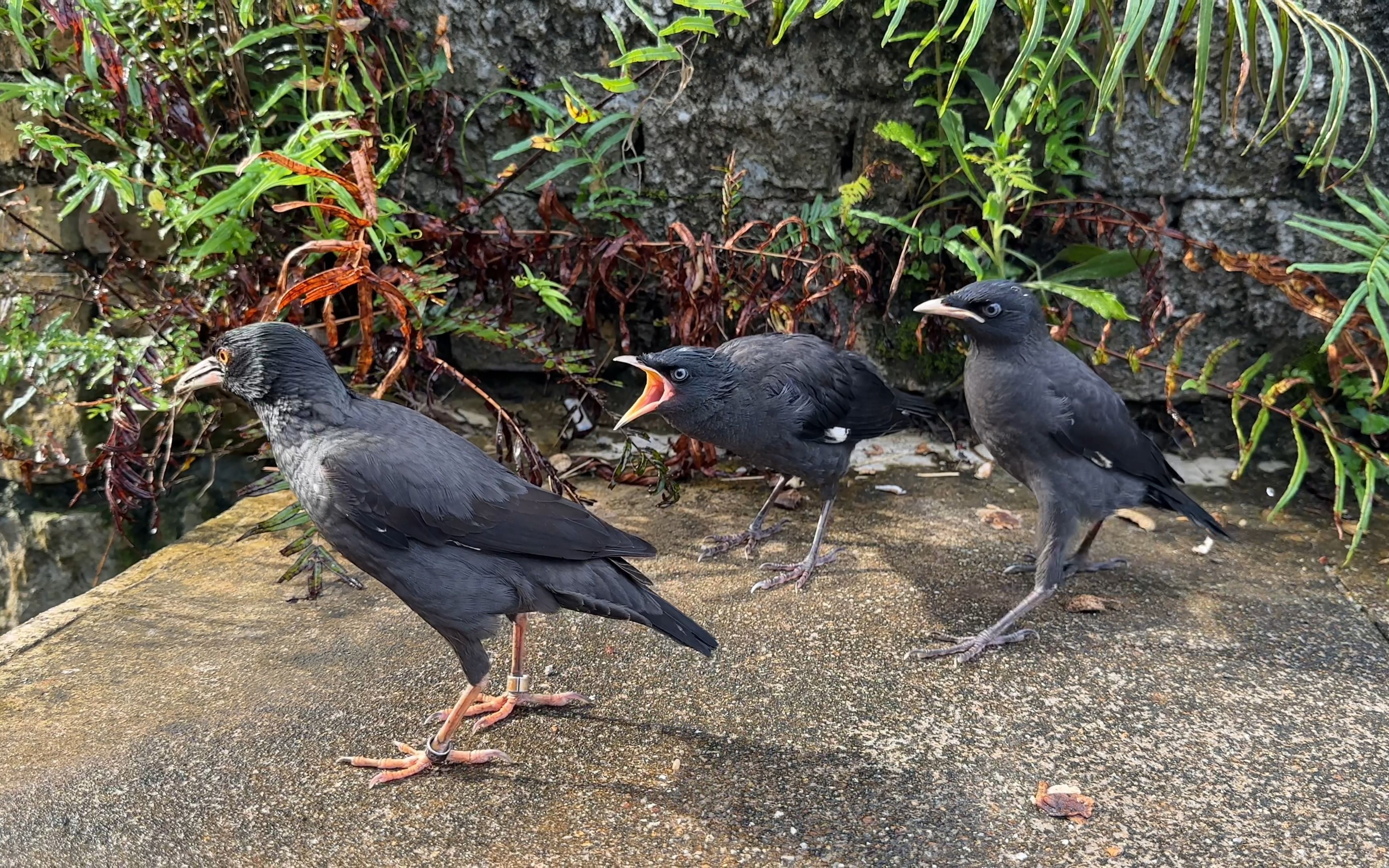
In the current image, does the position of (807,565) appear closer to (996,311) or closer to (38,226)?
(996,311)

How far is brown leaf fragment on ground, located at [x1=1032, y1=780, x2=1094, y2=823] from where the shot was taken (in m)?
2.53

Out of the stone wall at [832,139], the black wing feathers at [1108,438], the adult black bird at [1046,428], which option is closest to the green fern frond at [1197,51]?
the stone wall at [832,139]

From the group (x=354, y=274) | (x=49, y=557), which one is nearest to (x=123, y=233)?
(x=49, y=557)

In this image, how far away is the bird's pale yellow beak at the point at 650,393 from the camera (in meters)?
3.58

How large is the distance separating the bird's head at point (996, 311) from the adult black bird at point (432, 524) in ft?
4.97

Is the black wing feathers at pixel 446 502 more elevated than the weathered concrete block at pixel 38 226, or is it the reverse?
the weathered concrete block at pixel 38 226

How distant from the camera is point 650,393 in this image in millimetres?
3646

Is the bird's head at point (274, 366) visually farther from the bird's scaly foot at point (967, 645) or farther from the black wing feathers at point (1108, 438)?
the black wing feathers at point (1108, 438)

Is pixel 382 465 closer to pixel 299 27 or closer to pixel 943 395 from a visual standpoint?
pixel 299 27

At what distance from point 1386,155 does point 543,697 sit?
4.36 m

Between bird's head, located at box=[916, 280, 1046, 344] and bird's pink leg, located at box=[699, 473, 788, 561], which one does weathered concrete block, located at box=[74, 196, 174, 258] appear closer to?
bird's pink leg, located at box=[699, 473, 788, 561]

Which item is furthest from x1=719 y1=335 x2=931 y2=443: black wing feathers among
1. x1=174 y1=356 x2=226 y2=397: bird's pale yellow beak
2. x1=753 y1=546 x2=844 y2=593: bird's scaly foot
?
x1=174 y1=356 x2=226 y2=397: bird's pale yellow beak

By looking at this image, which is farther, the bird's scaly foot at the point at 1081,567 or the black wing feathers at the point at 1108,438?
the bird's scaly foot at the point at 1081,567

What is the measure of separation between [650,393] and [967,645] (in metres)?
1.45
